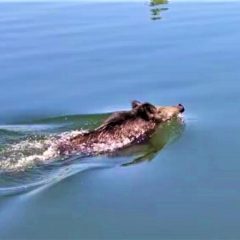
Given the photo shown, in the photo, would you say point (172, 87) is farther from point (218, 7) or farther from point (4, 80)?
point (218, 7)

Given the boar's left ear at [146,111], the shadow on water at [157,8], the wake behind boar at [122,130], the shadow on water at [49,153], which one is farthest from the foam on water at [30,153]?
the shadow on water at [157,8]

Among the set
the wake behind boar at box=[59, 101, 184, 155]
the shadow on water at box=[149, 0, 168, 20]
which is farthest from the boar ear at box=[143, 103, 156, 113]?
the shadow on water at box=[149, 0, 168, 20]

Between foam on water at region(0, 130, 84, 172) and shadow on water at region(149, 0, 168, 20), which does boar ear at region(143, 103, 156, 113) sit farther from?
shadow on water at region(149, 0, 168, 20)

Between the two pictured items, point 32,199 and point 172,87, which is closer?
point 32,199

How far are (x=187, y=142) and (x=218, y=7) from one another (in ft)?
43.4

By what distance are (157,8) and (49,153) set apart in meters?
14.1

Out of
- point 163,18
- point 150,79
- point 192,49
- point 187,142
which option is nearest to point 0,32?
point 163,18

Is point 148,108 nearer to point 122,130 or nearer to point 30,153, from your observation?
point 122,130

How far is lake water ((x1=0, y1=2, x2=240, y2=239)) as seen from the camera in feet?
23.6

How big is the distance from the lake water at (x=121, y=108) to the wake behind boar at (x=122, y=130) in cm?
24

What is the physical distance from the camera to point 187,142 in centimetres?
962

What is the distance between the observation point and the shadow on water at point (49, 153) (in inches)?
331

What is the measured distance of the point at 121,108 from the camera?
11.4m

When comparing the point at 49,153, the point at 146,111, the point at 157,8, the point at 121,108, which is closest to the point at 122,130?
the point at 146,111
